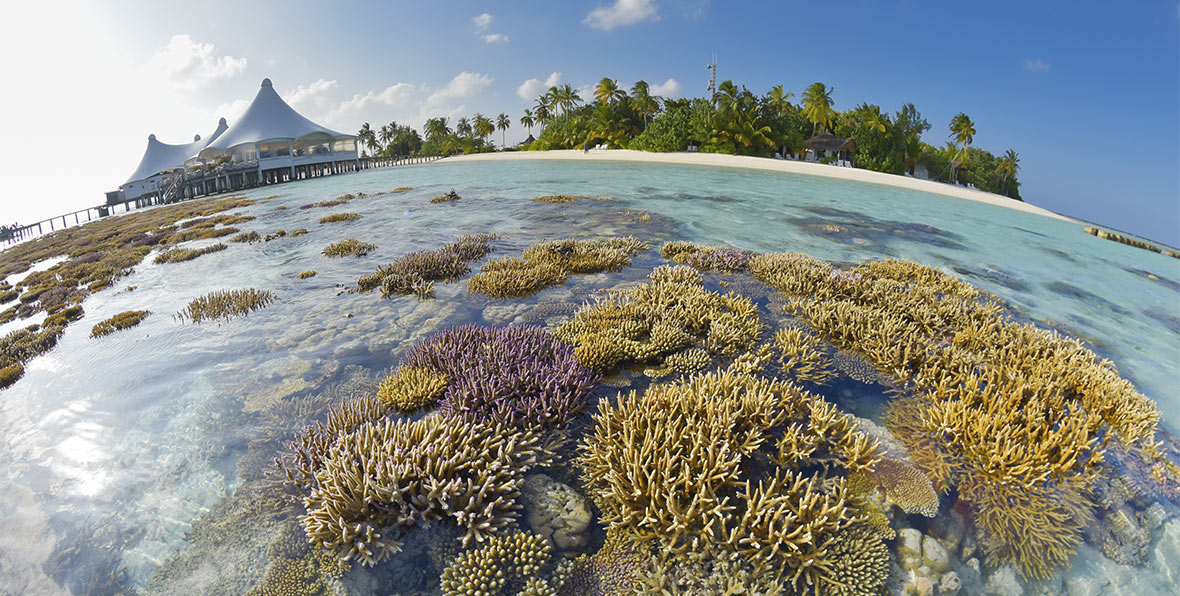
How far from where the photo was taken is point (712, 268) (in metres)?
9.85

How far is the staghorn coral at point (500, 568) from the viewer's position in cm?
285

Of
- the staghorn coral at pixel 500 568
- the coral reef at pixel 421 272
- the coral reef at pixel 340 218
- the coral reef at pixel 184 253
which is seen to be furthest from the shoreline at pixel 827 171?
the staghorn coral at pixel 500 568

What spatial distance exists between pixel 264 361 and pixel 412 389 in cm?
289

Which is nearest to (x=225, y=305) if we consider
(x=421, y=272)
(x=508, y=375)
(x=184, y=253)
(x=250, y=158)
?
(x=421, y=272)

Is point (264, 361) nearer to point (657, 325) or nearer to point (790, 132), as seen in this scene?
point (657, 325)

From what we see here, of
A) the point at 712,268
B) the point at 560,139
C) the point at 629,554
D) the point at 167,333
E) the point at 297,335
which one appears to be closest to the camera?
the point at 629,554

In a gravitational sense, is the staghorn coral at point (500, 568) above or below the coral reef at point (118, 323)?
above

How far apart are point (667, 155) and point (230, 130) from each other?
50.3 m

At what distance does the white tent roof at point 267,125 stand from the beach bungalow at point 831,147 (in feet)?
194

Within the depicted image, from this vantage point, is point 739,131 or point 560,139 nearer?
point 739,131

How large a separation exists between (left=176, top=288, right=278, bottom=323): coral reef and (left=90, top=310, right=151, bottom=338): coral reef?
713mm

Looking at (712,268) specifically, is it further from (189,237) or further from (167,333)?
(189,237)

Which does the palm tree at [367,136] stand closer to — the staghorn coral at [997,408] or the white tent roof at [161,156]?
the white tent roof at [161,156]

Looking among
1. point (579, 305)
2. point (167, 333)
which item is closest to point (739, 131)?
point (579, 305)
